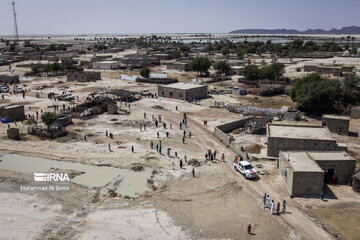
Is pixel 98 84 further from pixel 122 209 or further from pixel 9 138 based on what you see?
pixel 122 209

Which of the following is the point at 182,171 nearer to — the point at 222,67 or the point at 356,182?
the point at 356,182

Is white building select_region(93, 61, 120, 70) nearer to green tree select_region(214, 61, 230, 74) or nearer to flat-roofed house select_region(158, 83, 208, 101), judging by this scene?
green tree select_region(214, 61, 230, 74)

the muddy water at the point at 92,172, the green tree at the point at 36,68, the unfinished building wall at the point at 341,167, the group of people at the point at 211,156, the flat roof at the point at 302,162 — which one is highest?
the green tree at the point at 36,68

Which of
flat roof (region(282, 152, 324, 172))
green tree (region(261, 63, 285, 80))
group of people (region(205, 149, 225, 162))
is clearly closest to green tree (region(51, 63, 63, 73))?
green tree (region(261, 63, 285, 80))

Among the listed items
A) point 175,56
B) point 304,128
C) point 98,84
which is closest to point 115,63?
point 98,84

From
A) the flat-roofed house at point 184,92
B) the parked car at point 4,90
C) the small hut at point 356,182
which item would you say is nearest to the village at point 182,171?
the small hut at point 356,182

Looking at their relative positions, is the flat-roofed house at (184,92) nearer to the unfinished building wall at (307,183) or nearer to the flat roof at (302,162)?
the flat roof at (302,162)
